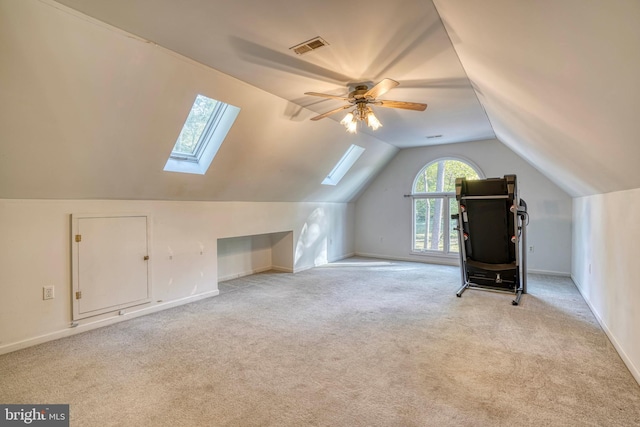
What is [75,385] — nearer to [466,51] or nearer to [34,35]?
[34,35]

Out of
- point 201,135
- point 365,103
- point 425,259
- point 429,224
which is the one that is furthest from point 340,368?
point 429,224

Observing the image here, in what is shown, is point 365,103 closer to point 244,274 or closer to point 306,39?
point 306,39

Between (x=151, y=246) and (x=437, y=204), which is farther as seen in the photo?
(x=437, y=204)

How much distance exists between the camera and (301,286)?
4.99 metres

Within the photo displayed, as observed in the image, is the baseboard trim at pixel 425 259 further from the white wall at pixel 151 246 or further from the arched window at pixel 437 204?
the white wall at pixel 151 246

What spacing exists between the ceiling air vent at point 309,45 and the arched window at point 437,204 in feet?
16.1

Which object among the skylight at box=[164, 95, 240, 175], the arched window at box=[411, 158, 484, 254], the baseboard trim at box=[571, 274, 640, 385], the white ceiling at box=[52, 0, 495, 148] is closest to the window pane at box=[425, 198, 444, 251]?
the arched window at box=[411, 158, 484, 254]

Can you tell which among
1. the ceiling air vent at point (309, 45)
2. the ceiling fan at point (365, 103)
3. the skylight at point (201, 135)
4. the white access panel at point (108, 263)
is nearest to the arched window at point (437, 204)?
the ceiling fan at point (365, 103)

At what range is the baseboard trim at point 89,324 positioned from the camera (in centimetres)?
282

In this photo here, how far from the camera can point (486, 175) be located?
6.19m

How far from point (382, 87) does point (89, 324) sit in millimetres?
3792

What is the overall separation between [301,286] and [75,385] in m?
3.12

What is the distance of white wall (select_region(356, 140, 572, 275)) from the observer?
560 centimetres

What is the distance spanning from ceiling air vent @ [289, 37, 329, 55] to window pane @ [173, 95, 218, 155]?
149cm
